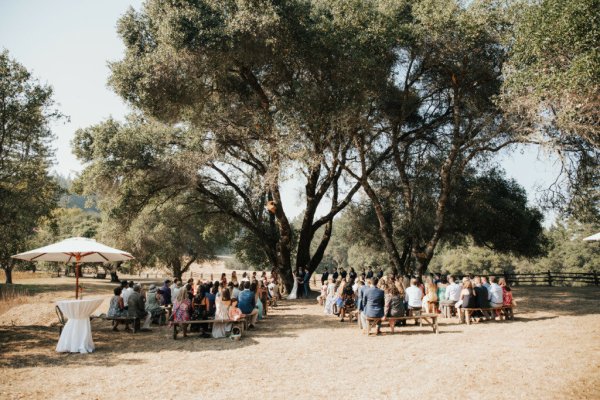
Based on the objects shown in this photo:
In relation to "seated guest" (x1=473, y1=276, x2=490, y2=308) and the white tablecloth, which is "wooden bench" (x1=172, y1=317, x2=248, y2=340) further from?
"seated guest" (x1=473, y1=276, x2=490, y2=308)

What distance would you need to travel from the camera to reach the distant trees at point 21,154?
13.7 metres

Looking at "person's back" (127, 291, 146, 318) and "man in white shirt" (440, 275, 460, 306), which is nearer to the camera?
"person's back" (127, 291, 146, 318)

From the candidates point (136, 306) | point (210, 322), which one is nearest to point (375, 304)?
point (210, 322)

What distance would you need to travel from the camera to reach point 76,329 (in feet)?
30.0

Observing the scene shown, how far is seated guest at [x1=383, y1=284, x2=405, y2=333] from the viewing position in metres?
11.2

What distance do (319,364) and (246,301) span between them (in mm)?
4530

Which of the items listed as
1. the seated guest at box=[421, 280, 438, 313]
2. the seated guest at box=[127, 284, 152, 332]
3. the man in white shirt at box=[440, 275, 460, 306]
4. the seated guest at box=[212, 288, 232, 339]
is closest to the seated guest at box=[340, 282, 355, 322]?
the seated guest at box=[421, 280, 438, 313]

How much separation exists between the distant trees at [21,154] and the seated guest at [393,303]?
1295 centimetres

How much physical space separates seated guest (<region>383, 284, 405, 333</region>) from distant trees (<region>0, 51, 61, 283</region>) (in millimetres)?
12948

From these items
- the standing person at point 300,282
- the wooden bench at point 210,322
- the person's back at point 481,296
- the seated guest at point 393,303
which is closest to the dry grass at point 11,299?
the wooden bench at point 210,322

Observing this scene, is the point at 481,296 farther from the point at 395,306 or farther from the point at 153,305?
the point at 153,305

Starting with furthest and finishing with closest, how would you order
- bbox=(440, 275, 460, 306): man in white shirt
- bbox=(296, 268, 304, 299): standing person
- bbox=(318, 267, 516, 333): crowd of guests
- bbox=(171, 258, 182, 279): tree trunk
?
bbox=(171, 258, 182, 279): tree trunk, bbox=(296, 268, 304, 299): standing person, bbox=(440, 275, 460, 306): man in white shirt, bbox=(318, 267, 516, 333): crowd of guests

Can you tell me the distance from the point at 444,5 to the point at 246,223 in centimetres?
1382

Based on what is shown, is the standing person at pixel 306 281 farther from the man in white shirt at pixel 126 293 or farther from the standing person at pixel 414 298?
the man in white shirt at pixel 126 293
